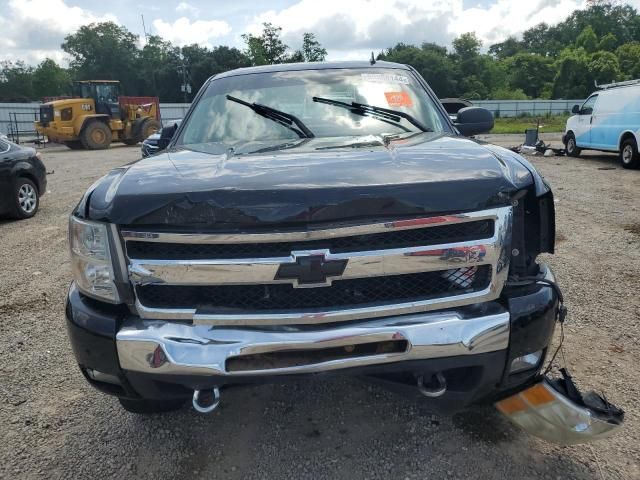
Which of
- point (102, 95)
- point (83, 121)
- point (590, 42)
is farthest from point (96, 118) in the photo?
point (590, 42)

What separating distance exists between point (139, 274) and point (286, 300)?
0.56 m

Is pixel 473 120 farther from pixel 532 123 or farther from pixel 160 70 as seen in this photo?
pixel 160 70

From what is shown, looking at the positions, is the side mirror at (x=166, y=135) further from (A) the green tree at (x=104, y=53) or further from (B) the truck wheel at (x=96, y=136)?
(A) the green tree at (x=104, y=53)

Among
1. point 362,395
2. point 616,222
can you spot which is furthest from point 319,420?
point 616,222

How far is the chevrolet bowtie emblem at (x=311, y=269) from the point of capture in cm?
192

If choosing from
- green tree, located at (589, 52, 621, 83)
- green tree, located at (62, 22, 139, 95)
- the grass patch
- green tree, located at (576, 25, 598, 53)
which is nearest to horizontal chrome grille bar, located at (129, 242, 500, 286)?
the grass patch

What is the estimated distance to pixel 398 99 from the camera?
3459mm

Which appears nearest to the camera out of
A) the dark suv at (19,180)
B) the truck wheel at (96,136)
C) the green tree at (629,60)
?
the dark suv at (19,180)

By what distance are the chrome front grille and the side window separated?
14722 mm

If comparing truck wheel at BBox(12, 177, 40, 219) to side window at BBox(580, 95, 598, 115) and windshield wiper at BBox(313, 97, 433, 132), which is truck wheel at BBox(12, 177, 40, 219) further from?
side window at BBox(580, 95, 598, 115)

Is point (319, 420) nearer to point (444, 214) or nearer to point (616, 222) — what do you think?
point (444, 214)

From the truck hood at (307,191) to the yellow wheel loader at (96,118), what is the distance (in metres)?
21.9

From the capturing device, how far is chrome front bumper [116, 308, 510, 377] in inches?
76.3

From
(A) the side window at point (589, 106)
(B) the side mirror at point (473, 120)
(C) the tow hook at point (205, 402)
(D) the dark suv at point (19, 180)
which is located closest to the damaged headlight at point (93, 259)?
(C) the tow hook at point (205, 402)
